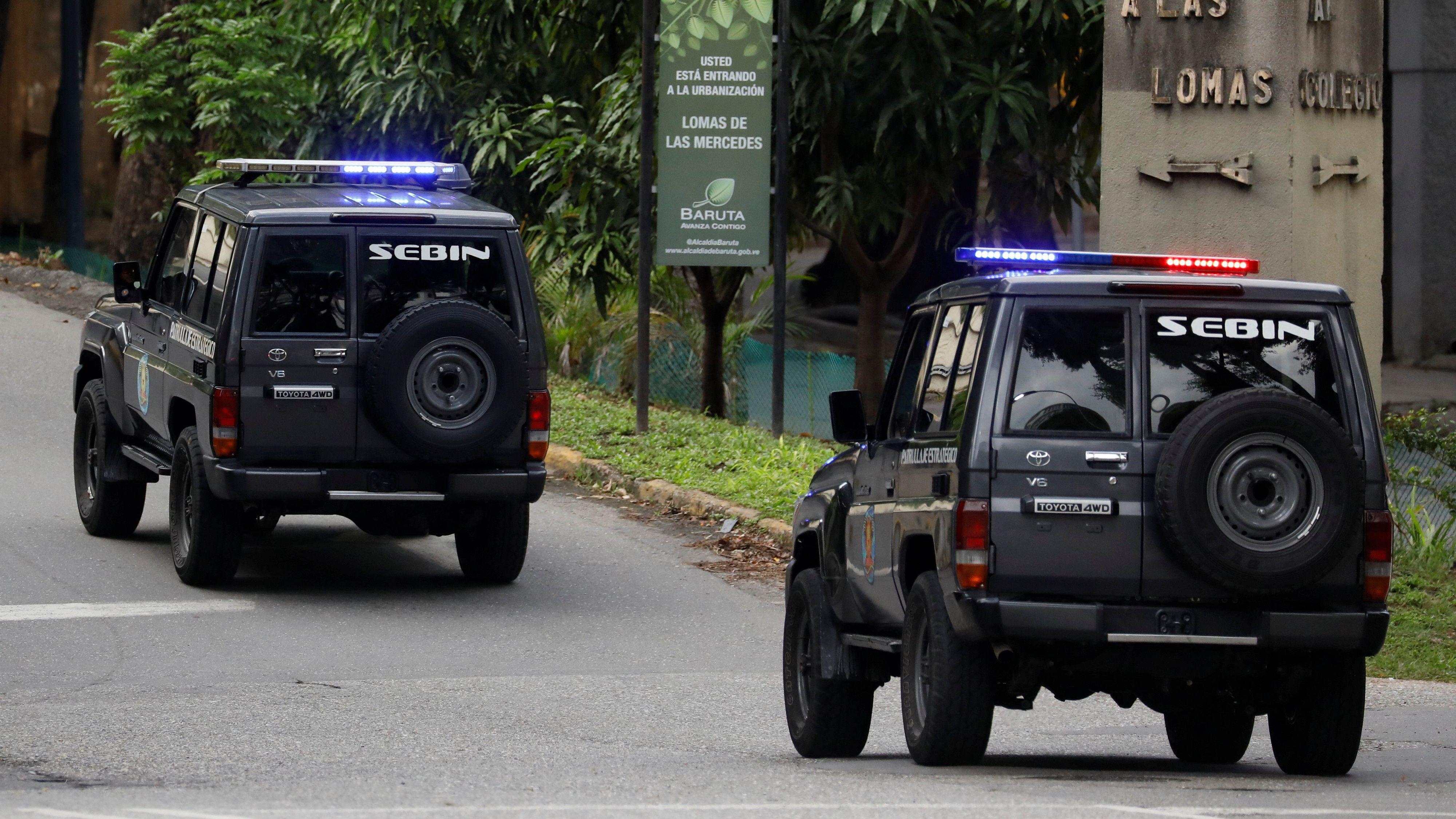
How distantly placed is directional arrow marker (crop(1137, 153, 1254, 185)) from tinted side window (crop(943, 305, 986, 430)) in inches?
263

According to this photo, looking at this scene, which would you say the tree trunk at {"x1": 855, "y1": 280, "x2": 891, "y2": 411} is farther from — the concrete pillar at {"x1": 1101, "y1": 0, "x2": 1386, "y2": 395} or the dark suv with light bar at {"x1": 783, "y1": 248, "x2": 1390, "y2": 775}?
the dark suv with light bar at {"x1": 783, "y1": 248, "x2": 1390, "y2": 775}

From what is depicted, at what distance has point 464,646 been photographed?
33.4 feet

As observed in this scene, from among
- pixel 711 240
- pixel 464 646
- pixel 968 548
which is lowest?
pixel 464 646

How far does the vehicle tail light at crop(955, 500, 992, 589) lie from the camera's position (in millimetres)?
6539

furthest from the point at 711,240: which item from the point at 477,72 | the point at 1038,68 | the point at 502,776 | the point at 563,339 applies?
the point at 502,776

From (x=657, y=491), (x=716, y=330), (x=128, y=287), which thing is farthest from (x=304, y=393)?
(x=716, y=330)

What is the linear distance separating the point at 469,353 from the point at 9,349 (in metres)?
11.7

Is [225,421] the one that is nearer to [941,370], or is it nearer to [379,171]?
[379,171]

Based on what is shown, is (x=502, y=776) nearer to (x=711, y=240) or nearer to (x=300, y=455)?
(x=300, y=455)

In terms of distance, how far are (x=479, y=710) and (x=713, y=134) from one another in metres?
9.17

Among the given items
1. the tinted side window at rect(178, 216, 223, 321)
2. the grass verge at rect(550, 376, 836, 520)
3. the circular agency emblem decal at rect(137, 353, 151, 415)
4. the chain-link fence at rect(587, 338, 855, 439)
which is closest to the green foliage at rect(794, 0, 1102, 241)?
the chain-link fence at rect(587, 338, 855, 439)

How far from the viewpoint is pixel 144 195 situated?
26844 mm

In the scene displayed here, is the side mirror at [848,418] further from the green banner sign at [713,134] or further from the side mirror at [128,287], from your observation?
the green banner sign at [713,134]

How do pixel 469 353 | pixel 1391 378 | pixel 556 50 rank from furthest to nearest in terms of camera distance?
1. pixel 1391 378
2. pixel 556 50
3. pixel 469 353
